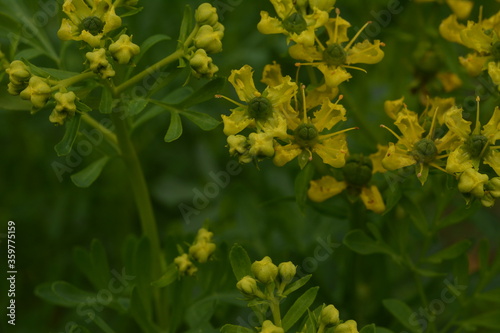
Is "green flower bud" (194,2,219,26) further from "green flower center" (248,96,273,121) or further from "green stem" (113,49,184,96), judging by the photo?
"green flower center" (248,96,273,121)

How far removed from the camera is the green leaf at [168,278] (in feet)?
7.32

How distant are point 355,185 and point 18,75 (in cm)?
104

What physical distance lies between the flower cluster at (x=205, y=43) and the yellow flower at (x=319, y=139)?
1.01 feet

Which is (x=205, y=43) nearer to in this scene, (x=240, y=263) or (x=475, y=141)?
(x=240, y=263)

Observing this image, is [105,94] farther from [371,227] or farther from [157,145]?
[157,145]

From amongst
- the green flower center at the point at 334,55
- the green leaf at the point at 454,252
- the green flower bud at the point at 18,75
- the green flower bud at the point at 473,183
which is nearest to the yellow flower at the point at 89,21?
the green flower bud at the point at 18,75

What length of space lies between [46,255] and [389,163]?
78.2 inches

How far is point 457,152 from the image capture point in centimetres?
202

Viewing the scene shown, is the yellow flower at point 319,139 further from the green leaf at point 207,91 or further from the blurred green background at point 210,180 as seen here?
the blurred green background at point 210,180

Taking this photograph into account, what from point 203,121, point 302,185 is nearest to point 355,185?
point 302,185

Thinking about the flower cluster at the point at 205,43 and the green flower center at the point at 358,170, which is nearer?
the flower cluster at the point at 205,43

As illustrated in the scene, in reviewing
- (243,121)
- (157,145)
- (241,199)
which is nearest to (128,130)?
(243,121)

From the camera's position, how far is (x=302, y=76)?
383cm

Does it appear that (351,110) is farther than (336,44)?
Yes
